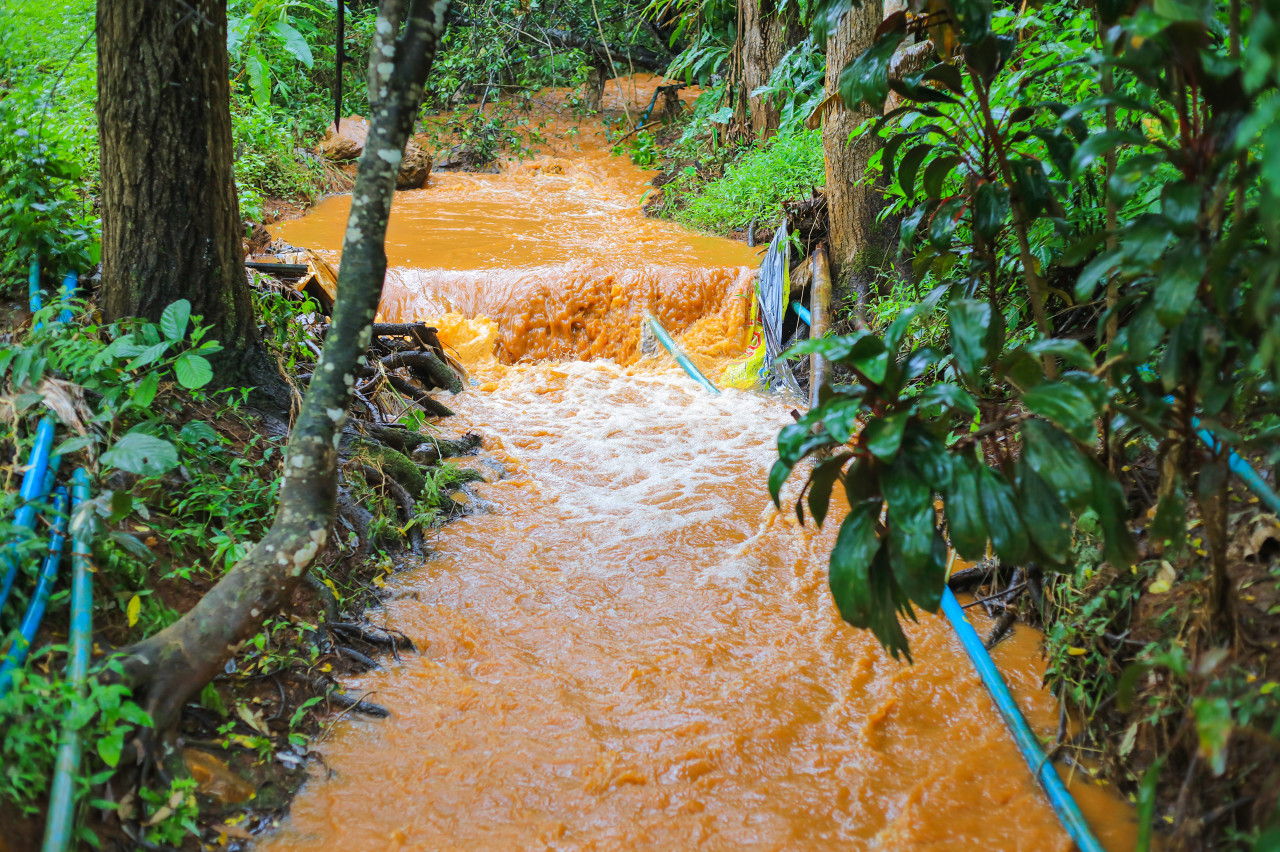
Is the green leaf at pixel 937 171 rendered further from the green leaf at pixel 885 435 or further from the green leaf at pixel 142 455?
the green leaf at pixel 142 455

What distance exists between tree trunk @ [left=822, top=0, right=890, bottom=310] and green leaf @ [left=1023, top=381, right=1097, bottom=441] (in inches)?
157

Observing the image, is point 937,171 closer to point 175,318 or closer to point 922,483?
point 922,483

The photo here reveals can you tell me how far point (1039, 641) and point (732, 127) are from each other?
375 inches

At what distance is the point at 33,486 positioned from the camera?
2051mm

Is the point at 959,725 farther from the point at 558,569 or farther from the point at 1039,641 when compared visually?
the point at 558,569

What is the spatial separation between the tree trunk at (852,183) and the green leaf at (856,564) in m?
4.00

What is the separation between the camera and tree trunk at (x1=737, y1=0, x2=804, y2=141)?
977 centimetres

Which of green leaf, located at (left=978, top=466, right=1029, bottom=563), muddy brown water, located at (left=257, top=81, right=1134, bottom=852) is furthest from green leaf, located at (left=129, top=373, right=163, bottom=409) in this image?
green leaf, located at (left=978, top=466, right=1029, bottom=563)

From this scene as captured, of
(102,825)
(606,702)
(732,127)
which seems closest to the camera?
(102,825)

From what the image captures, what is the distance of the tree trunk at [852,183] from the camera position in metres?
5.38

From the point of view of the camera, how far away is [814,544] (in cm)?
349

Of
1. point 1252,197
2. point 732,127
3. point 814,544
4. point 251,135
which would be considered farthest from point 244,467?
point 732,127

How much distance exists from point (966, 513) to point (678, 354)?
491cm

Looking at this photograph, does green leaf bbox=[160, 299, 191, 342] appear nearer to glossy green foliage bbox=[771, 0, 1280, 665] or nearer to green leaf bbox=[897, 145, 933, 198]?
glossy green foliage bbox=[771, 0, 1280, 665]
